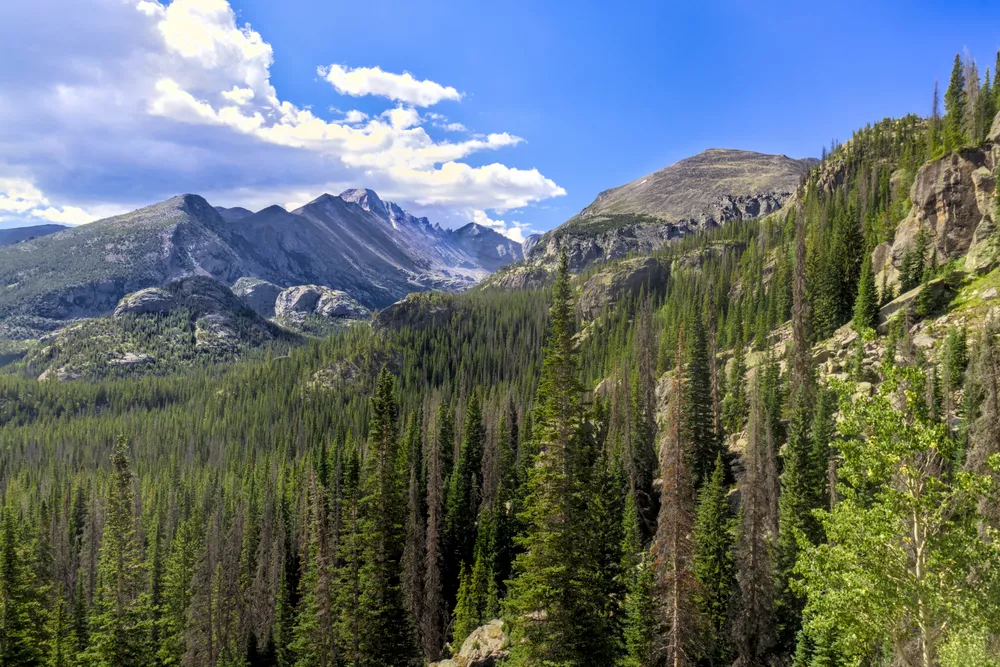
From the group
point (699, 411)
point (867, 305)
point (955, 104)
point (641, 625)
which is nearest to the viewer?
point (641, 625)

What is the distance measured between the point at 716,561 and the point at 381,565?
26.1 m

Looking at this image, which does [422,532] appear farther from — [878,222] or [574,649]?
[878,222]

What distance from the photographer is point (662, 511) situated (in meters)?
24.8

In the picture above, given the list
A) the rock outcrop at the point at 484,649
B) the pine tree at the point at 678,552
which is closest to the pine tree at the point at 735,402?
the rock outcrop at the point at 484,649

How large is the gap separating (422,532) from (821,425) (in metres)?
40.2

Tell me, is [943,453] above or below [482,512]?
above

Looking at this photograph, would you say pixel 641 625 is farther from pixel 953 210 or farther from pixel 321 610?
pixel 953 210

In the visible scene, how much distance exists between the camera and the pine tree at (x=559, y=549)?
21.7m

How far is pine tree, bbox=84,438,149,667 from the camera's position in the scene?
36.8 m

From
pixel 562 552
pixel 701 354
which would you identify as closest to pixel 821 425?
pixel 701 354

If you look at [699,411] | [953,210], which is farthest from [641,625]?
[953,210]

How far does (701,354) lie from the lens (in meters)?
66.1

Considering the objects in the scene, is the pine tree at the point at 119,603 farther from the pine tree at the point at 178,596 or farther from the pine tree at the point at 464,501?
the pine tree at the point at 464,501

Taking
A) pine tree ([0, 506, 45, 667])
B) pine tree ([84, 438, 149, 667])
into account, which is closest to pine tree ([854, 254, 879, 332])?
pine tree ([84, 438, 149, 667])
